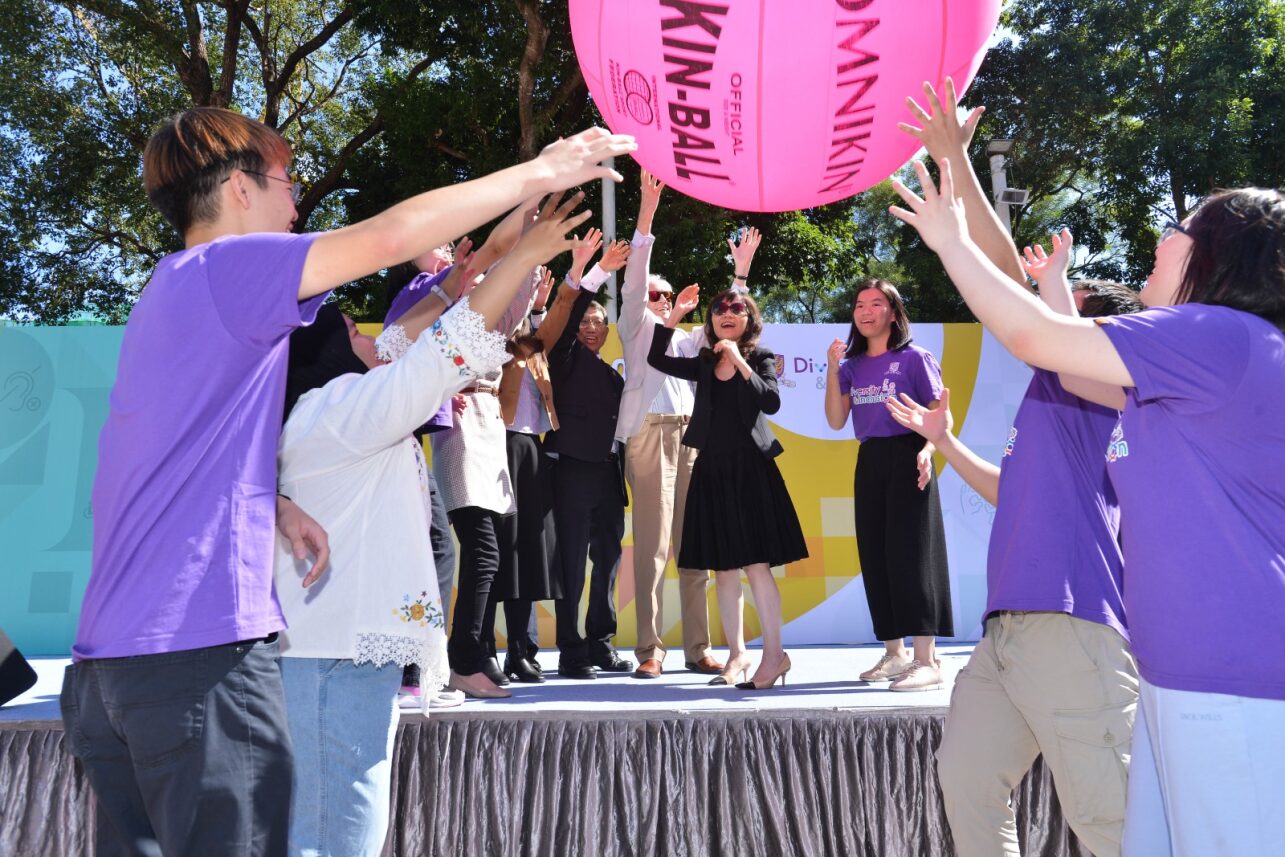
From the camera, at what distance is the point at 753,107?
2.68 meters

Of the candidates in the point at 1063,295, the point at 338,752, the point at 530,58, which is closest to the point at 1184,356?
the point at 1063,295

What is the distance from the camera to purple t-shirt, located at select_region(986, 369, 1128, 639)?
2268 millimetres

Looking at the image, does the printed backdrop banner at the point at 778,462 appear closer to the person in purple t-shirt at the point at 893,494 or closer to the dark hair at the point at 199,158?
the person in purple t-shirt at the point at 893,494

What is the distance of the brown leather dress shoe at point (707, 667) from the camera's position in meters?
4.61

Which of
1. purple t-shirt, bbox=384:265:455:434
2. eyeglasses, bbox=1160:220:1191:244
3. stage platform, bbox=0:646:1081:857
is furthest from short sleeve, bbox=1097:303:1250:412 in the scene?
purple t-shirt, bbox=384:265:455:434

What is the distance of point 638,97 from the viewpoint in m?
2.85

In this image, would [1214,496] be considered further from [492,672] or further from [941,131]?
[492,672]

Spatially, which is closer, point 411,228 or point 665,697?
point 411,228

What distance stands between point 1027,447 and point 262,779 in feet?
5.75

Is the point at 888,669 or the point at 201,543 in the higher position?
the point at 201,543

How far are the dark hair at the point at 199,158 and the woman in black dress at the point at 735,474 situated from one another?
2721mm

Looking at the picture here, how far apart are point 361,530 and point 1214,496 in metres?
1.49

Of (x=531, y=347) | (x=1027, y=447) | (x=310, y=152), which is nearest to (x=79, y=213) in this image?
(x=310, y=152)

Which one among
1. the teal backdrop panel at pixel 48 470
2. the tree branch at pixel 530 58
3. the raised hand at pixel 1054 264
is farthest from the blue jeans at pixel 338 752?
the tree branch at pixel 530 58
